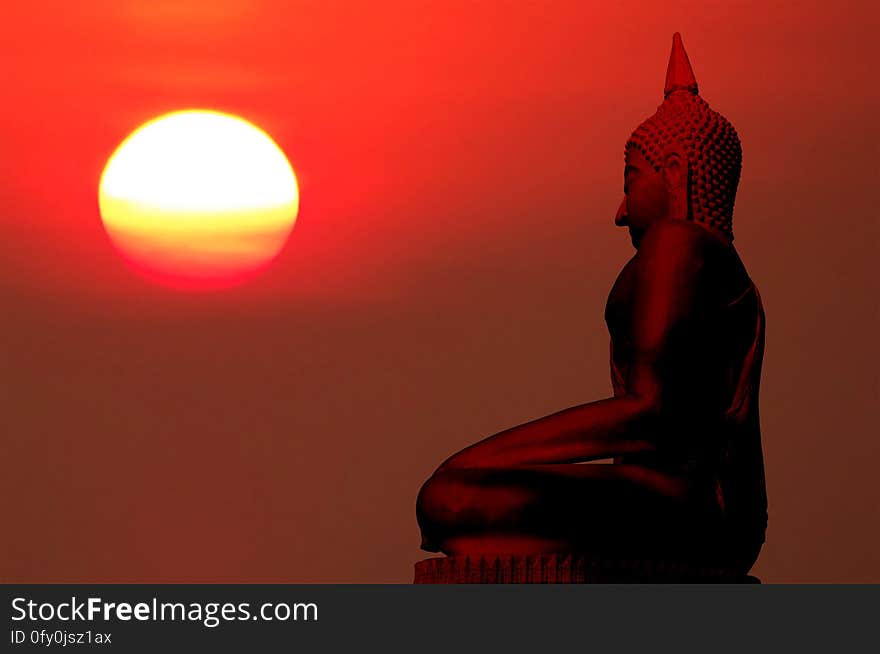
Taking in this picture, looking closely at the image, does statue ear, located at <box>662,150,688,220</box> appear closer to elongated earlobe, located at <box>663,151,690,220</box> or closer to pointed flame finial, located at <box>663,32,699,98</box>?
elongated earlobe, located at <box>663,151,690,220</box>

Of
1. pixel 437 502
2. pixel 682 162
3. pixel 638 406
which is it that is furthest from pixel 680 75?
pixel 437 502

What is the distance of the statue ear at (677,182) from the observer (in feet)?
17.7

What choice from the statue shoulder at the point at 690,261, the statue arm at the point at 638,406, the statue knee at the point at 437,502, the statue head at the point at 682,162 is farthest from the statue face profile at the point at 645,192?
the statue knee at the point at 437,502

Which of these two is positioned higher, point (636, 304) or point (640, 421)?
point (636, 304)

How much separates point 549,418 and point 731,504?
64 centimetres

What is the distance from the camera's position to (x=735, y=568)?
4.98 m

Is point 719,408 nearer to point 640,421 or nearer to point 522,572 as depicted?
point 640,421

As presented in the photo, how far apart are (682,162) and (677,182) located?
69 mm

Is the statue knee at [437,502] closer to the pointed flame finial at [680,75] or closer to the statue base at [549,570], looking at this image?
the statue base at [549,570]

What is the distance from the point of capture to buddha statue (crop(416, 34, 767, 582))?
4676 millimetres

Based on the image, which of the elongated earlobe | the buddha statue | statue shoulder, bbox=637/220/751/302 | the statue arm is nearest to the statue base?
the buddha statue
